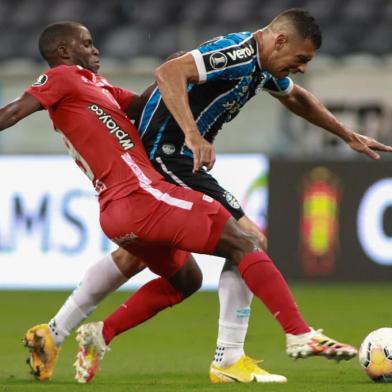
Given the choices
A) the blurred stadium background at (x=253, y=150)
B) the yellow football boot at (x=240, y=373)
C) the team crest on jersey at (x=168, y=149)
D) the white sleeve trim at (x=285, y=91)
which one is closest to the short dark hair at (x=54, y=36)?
the team crest on jersey at (x=168, y=149)

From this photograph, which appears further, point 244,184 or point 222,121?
point 244,184

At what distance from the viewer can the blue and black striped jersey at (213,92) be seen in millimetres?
5172

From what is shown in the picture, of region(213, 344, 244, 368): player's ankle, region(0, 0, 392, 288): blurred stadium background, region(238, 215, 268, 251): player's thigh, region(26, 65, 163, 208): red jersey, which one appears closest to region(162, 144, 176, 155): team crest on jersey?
region(26, 65, 163, 208): red jersey

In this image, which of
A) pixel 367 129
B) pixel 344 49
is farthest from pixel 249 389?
pixel 344 49

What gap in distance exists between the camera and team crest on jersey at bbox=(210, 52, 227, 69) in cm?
514

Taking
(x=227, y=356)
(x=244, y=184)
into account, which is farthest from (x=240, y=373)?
(x=244, y=184)

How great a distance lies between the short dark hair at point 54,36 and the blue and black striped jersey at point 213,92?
0.55m

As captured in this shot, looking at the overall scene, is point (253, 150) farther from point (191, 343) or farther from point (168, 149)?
point (168, 149)

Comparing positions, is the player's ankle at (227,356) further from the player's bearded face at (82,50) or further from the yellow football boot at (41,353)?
the player's bearded face at (82,50)

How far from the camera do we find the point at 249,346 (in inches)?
304

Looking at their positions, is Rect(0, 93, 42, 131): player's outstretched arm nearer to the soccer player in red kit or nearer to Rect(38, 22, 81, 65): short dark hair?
the soccer player in red kit

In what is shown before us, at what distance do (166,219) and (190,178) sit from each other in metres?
0.37

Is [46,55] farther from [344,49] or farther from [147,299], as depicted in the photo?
[344,49]

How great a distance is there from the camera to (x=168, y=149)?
552 centimetres
